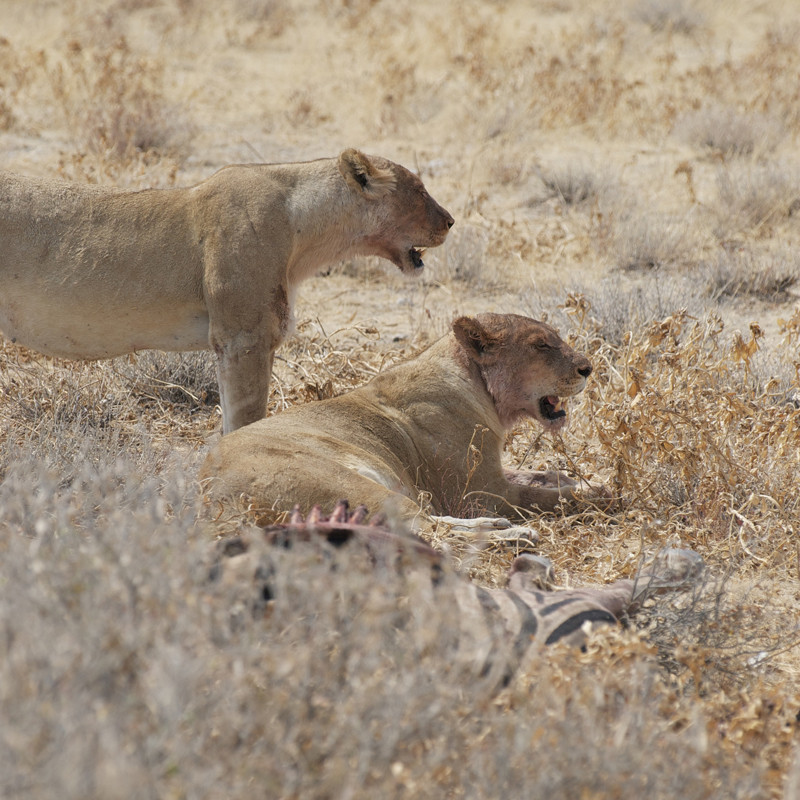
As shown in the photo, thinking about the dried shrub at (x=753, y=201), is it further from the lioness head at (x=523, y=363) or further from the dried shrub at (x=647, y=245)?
the lioness head at (x=523, y=363)

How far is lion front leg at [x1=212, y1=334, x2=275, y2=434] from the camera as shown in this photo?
5605 millimetres

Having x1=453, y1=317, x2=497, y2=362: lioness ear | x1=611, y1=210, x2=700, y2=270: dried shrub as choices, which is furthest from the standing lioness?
x1=611, y1=210, x2=700, y2=270: dried shrub

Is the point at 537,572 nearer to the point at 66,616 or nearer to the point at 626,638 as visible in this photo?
the point at 626,638

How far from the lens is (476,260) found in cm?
912

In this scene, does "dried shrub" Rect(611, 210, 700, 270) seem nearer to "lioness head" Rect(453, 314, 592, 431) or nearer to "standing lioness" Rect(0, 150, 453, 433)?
"lioness head" Rect(453, 314, 592, 431)

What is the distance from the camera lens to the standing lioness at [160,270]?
5594 millimetres

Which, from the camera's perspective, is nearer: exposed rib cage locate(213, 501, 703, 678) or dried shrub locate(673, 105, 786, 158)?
exposed rib cage locate(213, 501, 703, 678)

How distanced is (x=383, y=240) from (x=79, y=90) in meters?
7.40

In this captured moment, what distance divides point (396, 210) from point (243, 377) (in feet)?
4.40

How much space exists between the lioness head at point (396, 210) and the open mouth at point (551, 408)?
1.08 m

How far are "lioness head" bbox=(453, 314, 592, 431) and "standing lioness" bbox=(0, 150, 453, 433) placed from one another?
1046mm

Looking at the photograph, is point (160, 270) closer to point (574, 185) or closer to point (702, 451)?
point (702, 451)

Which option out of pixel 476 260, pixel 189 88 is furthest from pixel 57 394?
pixel 189 88

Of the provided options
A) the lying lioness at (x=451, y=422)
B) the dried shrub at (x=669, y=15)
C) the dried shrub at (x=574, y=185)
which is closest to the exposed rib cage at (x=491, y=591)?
the lying lioness at (x=451, y=422)
